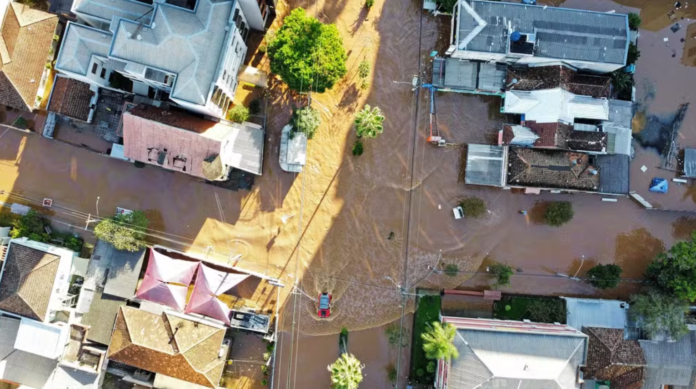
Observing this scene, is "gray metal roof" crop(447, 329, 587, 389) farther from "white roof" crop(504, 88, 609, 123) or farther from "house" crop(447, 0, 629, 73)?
"house" crop(447, 0, 629, 73)

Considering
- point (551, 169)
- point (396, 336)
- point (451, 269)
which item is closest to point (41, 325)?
point (396, 336)

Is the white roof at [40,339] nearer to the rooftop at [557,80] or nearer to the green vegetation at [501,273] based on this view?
the green vegetation at [501,273]

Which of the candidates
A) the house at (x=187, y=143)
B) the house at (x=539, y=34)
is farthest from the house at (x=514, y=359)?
the house at (x=187, y=143)

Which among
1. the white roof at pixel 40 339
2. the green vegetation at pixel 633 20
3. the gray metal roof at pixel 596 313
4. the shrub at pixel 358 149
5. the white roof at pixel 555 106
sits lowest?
the white roof at pixel 40 339

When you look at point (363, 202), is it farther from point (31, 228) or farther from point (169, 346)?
point (31, 228)

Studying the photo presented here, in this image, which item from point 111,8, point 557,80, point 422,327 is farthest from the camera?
point 422,327

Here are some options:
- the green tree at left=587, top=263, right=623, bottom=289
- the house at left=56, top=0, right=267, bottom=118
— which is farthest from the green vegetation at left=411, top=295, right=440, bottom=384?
the house at left=56, top=0, right=267, bottom=118

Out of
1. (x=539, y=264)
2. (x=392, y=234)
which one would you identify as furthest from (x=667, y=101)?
(x=392, y=234)

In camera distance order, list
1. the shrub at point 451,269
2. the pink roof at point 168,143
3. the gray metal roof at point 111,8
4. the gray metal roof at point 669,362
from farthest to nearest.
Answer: the shrub at point 451,269
the gray metal roof at point 669,362
the pink roof at point 168,143
the gray metal roof at point 111,8
